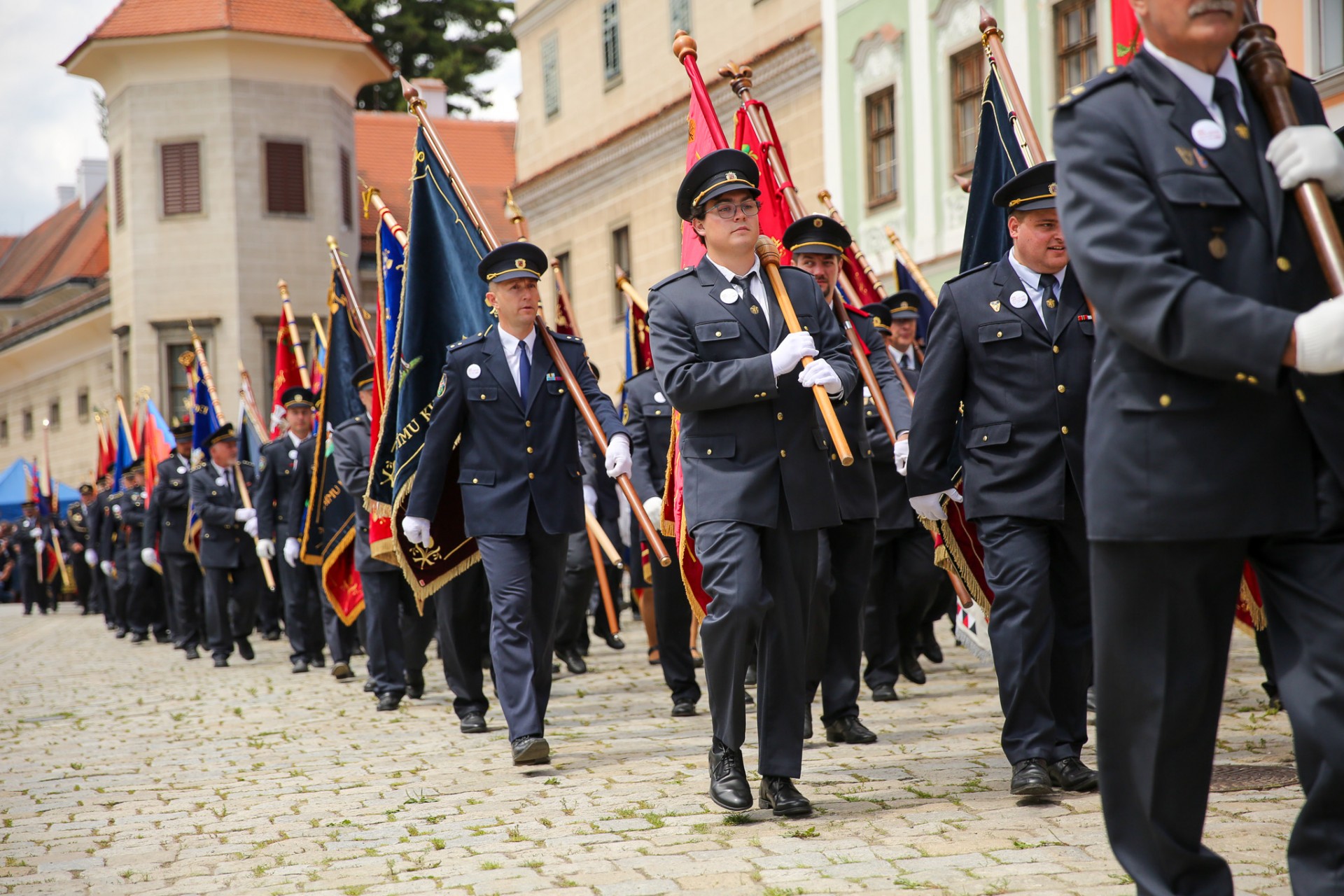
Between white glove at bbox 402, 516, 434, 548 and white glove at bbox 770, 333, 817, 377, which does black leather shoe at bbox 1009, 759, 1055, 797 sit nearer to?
white glove at bbox 770, 333, 817, 377

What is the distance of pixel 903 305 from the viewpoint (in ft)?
35.4

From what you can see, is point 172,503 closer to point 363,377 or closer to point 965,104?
point 363,377

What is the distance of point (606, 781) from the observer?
6613 millimetres

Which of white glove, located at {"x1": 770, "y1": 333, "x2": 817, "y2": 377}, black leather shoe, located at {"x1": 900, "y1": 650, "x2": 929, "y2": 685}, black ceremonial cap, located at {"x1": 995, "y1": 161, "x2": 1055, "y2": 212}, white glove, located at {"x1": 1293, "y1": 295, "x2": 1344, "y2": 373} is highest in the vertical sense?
black ceremonial cap, located at {"x1": 995, "y1": 161, "x2": 1055, "y2": 212}

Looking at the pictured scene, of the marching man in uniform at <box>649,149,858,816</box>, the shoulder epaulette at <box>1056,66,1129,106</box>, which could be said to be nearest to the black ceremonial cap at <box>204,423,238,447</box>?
the marching man in uniform at <box>649,149,858,816</box>

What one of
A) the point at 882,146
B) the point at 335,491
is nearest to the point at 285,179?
the point at 882,146

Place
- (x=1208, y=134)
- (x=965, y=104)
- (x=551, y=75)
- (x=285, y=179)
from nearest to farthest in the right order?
(x=1208, y=134) → (x=965, y=104) → (x=551, y=75) → (x=285, y=179)

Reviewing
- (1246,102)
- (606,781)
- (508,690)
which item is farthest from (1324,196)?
(508,690)

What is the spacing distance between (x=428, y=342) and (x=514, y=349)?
1210 millimetres

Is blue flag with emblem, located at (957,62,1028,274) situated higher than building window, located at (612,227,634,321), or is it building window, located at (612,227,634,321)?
building window, located at (612,227,634,321)

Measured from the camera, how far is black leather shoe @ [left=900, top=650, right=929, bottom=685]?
974 centimetres

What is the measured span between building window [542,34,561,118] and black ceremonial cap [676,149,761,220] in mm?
29047

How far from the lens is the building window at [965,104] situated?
21.1 m

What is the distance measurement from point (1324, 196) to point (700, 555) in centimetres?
288
